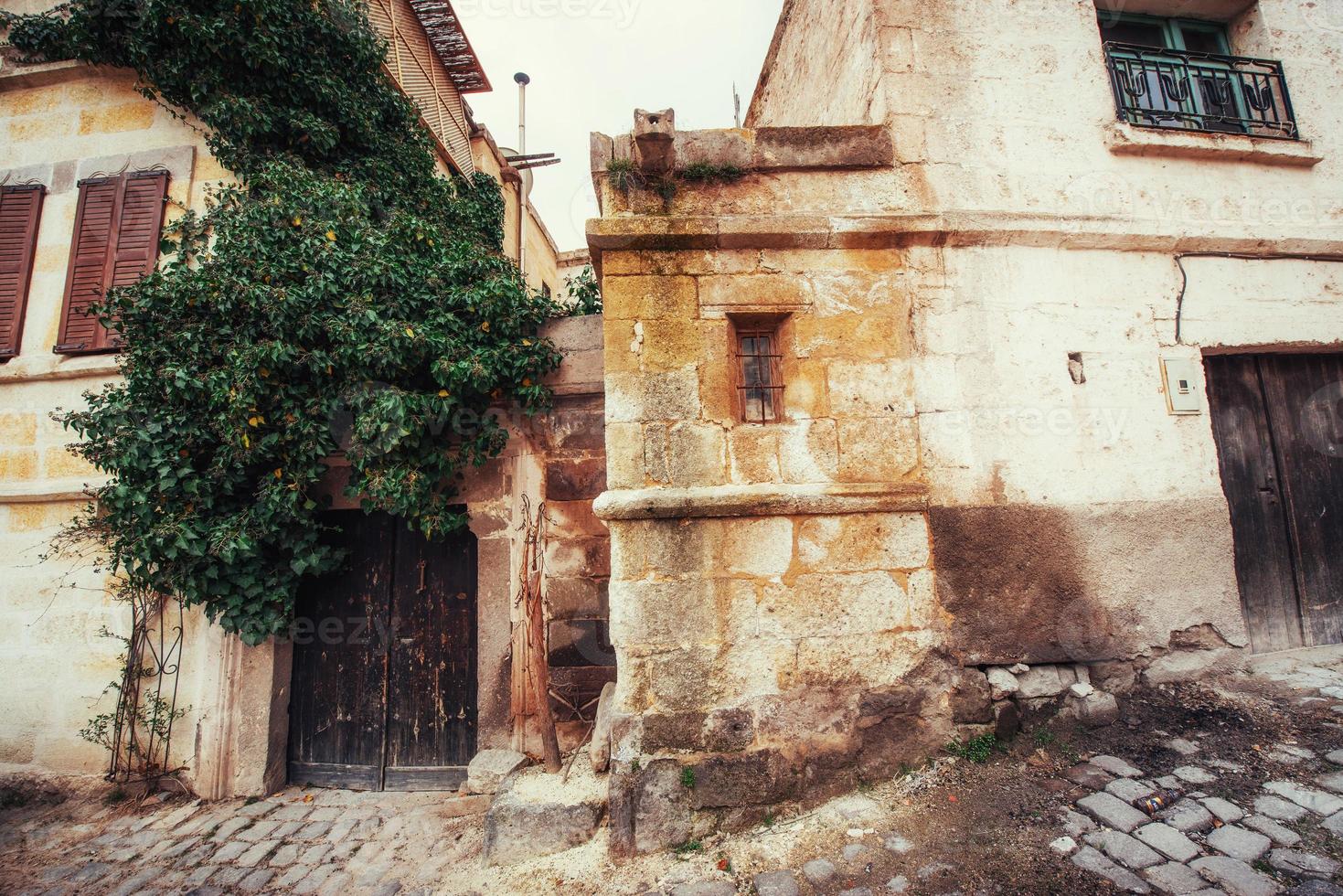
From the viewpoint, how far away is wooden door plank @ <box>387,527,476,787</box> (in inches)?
164

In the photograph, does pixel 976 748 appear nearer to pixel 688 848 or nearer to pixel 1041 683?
pixel 1041 683

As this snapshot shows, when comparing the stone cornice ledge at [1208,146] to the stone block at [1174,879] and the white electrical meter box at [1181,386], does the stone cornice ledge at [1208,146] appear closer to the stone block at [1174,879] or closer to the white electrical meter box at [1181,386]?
the white electrical meter box at [1181,386]

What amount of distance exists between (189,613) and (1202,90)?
26.1 ft

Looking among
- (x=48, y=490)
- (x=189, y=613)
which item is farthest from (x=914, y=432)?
(x=48, y=490)

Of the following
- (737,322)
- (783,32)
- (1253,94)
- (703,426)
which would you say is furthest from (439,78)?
(1253,94)

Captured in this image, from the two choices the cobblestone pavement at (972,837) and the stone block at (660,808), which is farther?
the stone block at (660,808)

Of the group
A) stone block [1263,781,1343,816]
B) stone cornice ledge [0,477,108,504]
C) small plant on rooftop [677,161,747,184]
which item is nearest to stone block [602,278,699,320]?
small plant on rooftop [677,161,747,184]

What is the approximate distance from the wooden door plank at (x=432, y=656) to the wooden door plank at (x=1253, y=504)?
5.03 meters

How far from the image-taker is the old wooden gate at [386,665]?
4.16m

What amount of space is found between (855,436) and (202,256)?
182 inches

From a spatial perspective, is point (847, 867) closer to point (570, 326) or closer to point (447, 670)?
point (447, 670)

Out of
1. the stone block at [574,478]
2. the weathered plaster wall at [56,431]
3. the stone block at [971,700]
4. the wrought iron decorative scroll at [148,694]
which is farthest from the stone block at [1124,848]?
the wrought iron decorative scroll at [148,694]

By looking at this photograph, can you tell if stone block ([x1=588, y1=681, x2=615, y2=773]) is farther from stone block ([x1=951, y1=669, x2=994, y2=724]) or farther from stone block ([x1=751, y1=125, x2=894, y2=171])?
stone block ([x1=751, y1=125, x2=894, y2=171])

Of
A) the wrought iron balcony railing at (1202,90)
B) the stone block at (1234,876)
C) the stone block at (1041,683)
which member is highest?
the wrought iron balcony railing at (1202,90)
